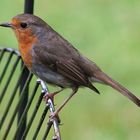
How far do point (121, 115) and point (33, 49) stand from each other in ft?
Result: 7.48

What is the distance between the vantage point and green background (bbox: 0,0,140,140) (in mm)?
9109

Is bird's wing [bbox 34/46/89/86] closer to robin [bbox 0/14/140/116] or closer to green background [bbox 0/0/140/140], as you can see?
robin [bbox 0/14/140/116]

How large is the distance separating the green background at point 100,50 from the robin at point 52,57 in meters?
1.85

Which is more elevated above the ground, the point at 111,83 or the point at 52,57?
the point at 52,57

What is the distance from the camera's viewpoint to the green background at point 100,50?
911 centimetres

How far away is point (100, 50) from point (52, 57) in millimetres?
3079

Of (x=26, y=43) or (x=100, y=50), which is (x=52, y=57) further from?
(x=100, y=50)

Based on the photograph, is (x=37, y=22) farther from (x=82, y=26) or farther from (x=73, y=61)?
(x=82, y=26)

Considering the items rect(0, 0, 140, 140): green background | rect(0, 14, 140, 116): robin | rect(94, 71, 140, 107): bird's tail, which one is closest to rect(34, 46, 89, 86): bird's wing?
rect(0, 14, 140, 116): robin

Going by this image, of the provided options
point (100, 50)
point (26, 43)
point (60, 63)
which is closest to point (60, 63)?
point (60, 63)

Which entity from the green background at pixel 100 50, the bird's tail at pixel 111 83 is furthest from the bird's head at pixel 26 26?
the green background at pixel 100 50

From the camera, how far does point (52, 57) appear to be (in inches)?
280

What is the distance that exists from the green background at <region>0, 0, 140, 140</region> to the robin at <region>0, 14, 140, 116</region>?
185cm

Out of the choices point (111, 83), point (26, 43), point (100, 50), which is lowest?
point (111, 83)
